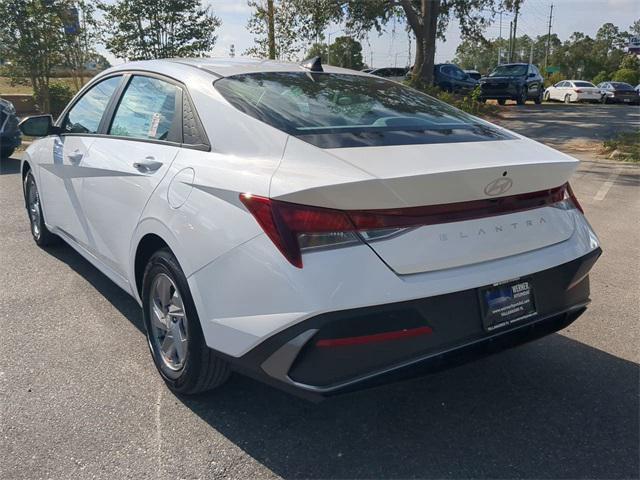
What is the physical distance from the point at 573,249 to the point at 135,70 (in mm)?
2711

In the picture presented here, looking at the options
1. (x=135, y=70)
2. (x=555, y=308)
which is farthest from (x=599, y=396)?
(x=135, y=70)

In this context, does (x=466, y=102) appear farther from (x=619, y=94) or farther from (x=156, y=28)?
(x=619, y=94)

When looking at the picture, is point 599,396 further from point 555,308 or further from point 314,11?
point 314,11

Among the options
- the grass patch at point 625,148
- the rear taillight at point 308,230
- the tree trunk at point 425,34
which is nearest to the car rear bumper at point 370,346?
the rear taillight at point 308,230

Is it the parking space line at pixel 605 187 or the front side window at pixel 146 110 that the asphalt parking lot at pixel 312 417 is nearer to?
the front side window at pixel 146 110

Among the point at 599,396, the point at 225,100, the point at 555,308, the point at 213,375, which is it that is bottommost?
the point at 599,396

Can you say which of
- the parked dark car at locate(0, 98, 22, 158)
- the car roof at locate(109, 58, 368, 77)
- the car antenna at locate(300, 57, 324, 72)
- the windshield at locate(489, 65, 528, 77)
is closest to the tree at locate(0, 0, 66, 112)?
the parked dark car at locate(0, 98, 22, 158)

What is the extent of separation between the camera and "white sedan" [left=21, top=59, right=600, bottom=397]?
212cm

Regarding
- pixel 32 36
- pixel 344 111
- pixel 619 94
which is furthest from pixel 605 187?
pixel 619 94

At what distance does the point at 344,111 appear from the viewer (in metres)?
2.97

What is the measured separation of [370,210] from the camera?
84.6 inches

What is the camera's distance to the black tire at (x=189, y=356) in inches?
102

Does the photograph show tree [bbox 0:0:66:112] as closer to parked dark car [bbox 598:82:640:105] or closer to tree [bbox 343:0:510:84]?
tree [bbox 343:0:510:84]

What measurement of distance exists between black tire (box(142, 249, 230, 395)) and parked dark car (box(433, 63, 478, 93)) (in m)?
22.7
